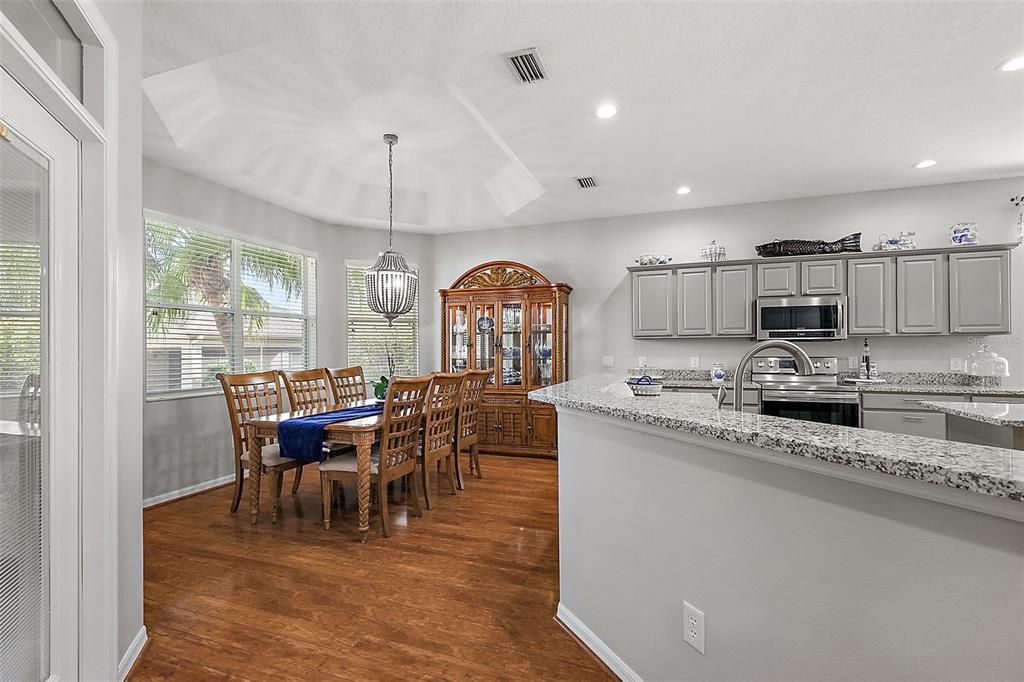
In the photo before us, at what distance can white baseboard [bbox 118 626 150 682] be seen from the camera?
179 centimetres

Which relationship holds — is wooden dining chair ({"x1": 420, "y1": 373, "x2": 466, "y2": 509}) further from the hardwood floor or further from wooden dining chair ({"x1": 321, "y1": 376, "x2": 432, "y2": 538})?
the hardwood floor

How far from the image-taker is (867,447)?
1003 millimetres

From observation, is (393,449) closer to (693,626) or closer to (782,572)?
(693,626)

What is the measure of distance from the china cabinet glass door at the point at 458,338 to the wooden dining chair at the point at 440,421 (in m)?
1.73

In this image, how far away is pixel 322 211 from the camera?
528 centimetres

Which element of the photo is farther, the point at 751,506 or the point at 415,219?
the point at 415,219

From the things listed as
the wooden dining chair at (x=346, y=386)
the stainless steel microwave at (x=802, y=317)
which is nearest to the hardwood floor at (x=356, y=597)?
the wooden dining chair at (x=346, y=386)

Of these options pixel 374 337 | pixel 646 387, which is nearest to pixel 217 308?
pixel 374 337

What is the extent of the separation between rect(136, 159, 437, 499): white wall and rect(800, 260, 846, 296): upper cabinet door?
4.11m

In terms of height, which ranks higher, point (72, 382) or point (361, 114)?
point (361, 114)

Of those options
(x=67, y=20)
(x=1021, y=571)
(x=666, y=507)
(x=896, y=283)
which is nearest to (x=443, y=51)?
(x=67, y=20)

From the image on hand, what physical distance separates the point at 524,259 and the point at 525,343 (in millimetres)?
1101

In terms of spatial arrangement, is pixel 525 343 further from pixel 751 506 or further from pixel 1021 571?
pixel 1021 571

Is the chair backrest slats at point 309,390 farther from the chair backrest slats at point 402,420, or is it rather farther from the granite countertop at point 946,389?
the granite countertop at point 946,389
